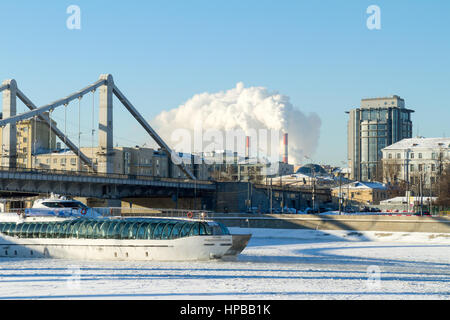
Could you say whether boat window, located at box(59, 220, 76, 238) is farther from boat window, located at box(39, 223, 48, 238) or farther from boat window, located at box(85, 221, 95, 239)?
boat window, located at box(85, 221, 95, 239)

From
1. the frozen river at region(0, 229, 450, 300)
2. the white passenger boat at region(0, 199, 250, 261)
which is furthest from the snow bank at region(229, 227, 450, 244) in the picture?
the white passenger boat at region(0, 199, 250, 261)

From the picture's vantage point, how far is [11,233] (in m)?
54.9

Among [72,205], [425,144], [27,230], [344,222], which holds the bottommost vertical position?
[344,222]

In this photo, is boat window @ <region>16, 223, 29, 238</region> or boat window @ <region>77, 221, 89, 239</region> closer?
boat window @ <region>77, 221, 89, 239</region>

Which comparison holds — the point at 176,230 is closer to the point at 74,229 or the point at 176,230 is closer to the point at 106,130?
the point at 74,229

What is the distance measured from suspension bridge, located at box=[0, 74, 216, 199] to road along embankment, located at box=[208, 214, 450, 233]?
1990 cm

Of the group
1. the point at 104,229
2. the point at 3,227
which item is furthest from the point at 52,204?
the point at 104,229

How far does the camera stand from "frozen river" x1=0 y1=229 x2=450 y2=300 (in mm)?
29828

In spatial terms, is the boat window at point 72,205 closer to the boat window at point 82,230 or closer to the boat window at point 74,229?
the boat window at point 74,229

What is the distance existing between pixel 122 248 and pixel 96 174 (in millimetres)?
50601

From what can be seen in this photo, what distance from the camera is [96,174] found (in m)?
98.3

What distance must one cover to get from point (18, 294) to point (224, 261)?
18.8 metres

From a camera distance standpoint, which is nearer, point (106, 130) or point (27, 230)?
point (27, 230)

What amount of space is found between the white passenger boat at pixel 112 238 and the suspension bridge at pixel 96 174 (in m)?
27.9
